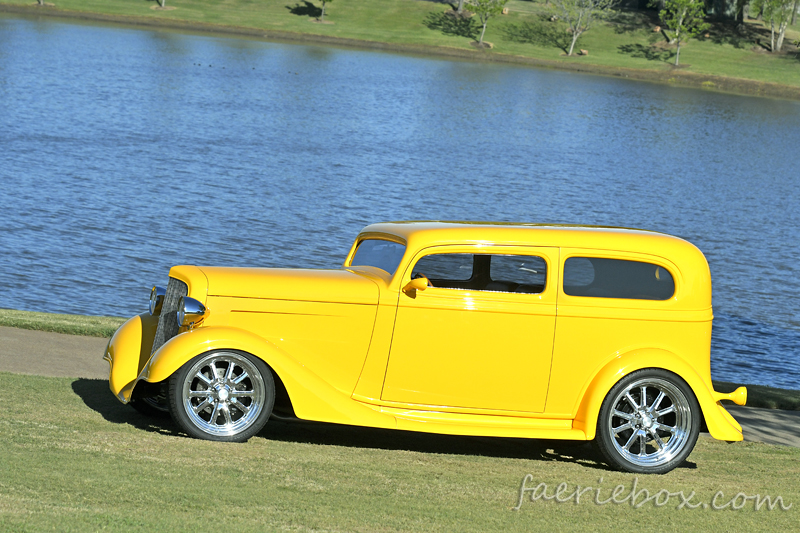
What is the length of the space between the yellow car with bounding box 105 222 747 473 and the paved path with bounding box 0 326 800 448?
1940mm

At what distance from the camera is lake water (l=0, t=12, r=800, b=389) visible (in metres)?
16.1

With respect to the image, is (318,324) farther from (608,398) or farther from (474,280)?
(608,398)

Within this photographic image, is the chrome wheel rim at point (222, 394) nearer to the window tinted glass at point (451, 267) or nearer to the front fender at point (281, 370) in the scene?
the front fender at point (281, 370)

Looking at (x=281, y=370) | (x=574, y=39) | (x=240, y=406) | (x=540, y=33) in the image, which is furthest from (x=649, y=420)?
(x=540, y=33)

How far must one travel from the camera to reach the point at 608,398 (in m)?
6.11

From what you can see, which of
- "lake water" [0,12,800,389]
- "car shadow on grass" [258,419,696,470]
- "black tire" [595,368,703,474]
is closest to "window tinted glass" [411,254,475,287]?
"car shadow on grass" [258,419,696,470]

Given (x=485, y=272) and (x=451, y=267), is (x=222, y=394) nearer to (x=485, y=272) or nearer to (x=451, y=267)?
(x=451, y=267)

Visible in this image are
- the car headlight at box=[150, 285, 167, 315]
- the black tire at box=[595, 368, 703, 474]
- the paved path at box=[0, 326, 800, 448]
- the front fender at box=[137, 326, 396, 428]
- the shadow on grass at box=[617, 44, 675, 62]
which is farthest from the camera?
the shadow on grass at box=[617, 44, 675, 62]

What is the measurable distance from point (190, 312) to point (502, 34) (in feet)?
269

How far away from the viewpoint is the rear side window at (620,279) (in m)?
6.25

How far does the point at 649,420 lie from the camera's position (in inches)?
243

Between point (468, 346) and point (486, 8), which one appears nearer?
point (468, 346)

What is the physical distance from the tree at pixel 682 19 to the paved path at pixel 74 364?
74790 mm

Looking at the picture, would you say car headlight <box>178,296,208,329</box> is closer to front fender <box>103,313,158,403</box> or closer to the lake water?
front fender <box>103,313,158,403</box>
